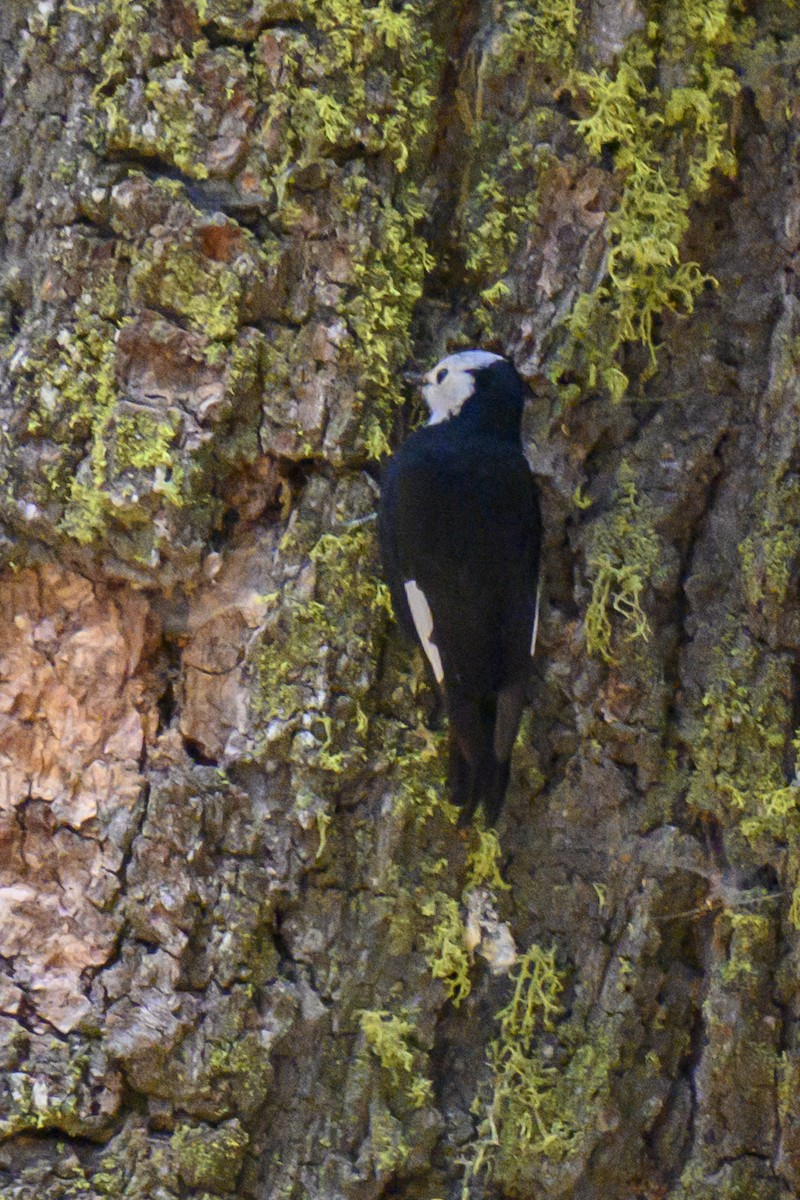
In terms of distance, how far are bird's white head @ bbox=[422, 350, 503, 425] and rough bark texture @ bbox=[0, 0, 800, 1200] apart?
6 cm

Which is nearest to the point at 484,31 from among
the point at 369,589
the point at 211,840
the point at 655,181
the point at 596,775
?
the point at 655,181

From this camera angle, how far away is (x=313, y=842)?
203cm

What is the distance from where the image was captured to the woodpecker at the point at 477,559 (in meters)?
2.05

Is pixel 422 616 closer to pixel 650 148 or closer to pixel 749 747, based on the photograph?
pixel 749 747

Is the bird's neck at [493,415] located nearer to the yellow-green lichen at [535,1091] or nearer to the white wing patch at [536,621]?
the white wing patch at [536,621]

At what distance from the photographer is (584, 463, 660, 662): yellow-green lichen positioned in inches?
82.7

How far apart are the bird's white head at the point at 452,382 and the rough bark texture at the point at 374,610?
0.21 ft

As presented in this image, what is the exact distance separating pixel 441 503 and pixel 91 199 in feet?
2.56

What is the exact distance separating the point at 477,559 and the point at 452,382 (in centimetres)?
31

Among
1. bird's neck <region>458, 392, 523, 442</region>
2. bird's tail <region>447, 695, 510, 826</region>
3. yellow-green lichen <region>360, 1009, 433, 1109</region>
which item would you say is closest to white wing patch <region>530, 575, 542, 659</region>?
bird's tail <region>447, 695, 510, 826</region>

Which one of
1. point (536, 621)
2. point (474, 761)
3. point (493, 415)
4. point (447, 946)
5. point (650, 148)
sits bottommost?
point (447, 946)

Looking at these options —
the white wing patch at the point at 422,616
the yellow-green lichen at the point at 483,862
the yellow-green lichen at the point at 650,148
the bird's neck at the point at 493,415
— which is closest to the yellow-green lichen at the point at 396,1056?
the yellow-green lichen at the point at 483,862

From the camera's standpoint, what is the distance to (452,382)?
2.09 m

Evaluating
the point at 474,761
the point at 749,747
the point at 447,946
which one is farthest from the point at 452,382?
the point at 447,946
